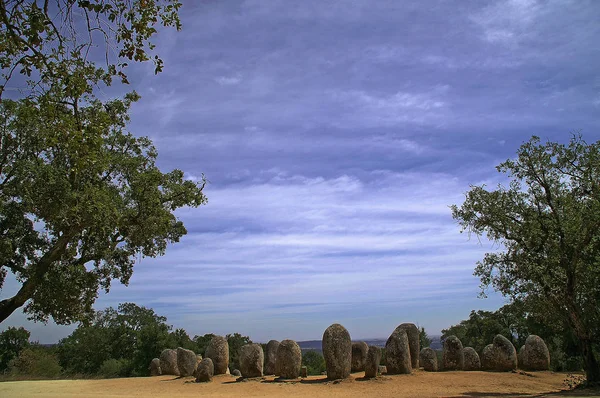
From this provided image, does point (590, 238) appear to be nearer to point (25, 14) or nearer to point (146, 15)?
point (146, 15)

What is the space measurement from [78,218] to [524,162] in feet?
56.8

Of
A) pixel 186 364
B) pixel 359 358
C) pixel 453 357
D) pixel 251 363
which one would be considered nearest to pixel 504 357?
pixel 453 357

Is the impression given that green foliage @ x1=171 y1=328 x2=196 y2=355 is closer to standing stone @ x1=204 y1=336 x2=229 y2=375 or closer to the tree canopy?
standing stone @ x1=204 y1=336 x2=229 y2=375

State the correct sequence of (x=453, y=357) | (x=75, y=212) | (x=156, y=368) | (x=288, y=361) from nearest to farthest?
(x=75, y=212) < (x=288, y=361) < (x=453, y=357) < (x=156, y=368)

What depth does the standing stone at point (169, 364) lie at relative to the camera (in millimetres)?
30641

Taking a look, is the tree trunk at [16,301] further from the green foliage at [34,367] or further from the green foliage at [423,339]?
the green foliage at [423,339]

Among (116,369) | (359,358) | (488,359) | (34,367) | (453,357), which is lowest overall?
(116,369)

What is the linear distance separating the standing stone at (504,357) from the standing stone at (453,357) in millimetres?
1855

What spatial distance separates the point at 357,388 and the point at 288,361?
467 cm

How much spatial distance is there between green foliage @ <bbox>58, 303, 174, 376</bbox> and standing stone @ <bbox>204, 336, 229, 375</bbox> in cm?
1216

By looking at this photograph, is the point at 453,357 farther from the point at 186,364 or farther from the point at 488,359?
the point at 186,364

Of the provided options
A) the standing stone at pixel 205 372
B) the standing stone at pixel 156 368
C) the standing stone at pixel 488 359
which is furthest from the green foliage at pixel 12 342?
the standing stone at pixel 488 359

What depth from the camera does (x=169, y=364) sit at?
1208 inches

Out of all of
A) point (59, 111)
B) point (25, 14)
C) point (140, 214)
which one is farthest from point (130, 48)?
point (140, 214)
